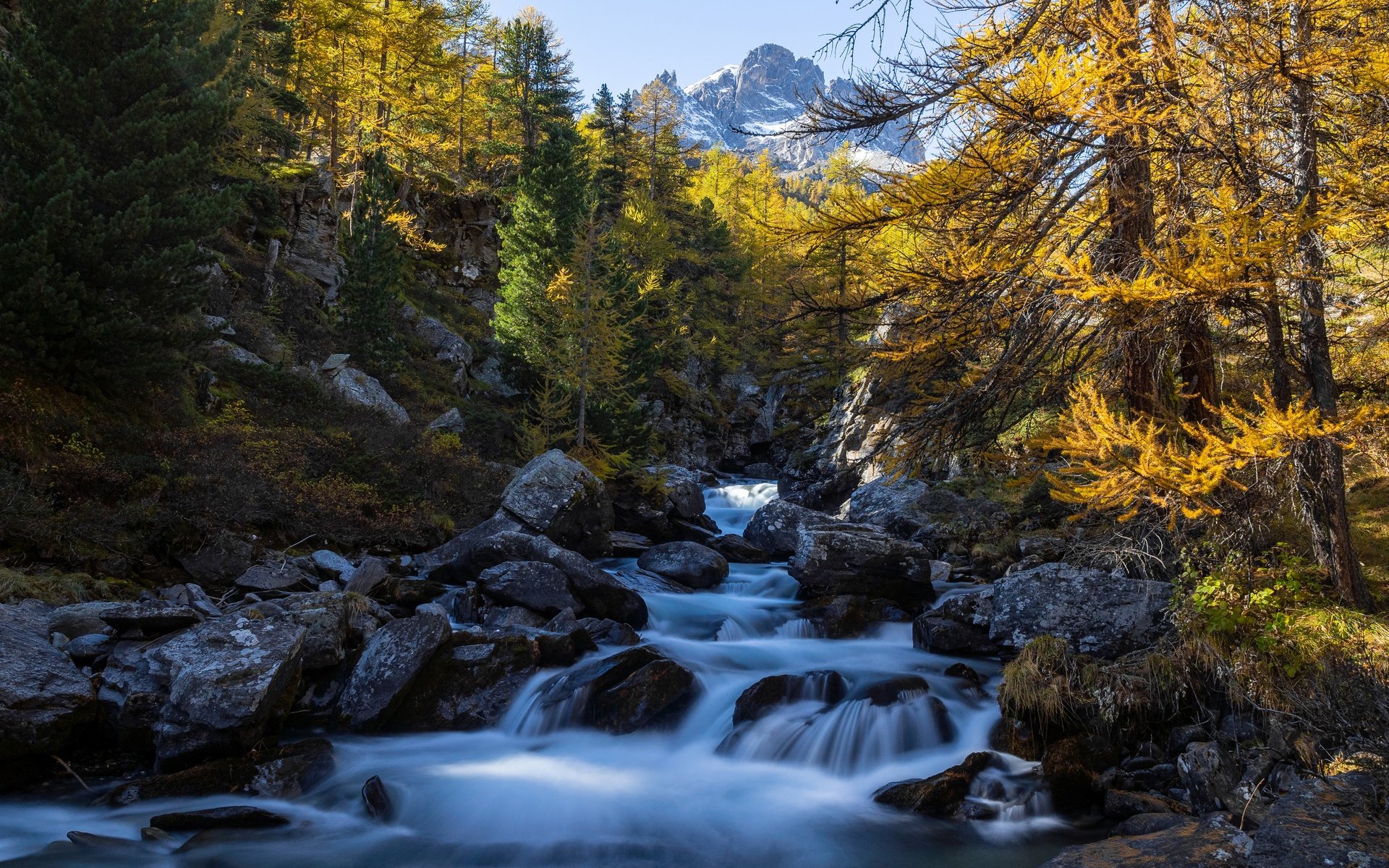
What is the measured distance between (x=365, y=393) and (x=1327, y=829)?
18539 millimetres

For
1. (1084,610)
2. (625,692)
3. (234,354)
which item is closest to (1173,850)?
(1084,610)

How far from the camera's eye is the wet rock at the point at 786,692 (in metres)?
8.52

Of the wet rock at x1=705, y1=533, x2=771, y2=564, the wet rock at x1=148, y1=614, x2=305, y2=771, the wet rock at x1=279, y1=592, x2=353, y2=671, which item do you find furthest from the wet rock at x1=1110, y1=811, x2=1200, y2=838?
the wet rock at x1=705, y1=533, x2=771, y2=564

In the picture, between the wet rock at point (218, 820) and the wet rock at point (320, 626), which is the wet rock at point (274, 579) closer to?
the wet rock at point (320, 626)

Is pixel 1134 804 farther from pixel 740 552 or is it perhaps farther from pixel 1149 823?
pixel 740 552

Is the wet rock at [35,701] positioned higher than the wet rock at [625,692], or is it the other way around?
the wet rock at [35,701]

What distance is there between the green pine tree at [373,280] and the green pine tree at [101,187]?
26.4ft

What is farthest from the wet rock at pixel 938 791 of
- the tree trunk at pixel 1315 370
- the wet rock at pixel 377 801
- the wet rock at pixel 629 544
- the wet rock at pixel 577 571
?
the wet rock at pixel 629 544

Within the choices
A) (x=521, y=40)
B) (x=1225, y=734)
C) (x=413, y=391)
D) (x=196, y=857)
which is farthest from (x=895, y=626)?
(x=521, y=40)

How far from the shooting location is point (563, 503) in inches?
571

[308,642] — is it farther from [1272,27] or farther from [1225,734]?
[1272,27]

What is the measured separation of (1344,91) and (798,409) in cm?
2849

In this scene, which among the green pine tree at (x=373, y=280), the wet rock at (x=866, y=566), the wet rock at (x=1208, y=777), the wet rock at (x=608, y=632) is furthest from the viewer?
the green pine tree at (x=373, y=280)

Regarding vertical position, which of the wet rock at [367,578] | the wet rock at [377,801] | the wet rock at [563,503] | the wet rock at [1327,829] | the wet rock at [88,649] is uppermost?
the wet rock at [563,503]
